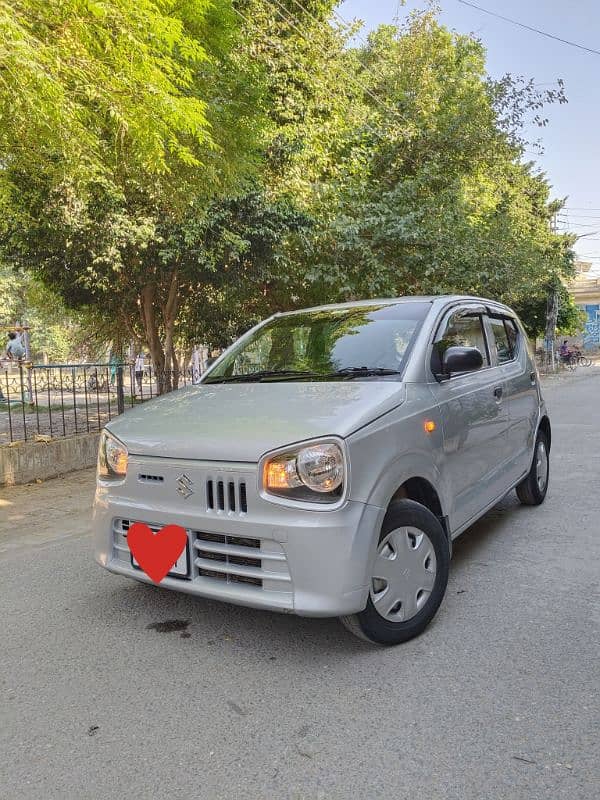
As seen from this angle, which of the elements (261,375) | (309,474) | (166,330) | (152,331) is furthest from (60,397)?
(166,330)

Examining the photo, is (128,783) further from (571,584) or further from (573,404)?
(573,404)

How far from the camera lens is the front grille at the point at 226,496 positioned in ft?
9.18

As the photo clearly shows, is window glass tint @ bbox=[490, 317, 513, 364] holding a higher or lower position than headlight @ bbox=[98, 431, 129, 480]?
higher

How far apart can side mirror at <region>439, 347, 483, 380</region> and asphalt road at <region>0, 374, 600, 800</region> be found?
130 centimetres

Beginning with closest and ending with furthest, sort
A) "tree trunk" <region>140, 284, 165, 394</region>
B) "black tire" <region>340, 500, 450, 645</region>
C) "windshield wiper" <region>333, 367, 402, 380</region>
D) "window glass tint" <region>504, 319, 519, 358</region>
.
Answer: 1. "black tire" <region>340, 500, 450, 645</region>
2. "windshield wiper" <region>333, 367, 402, 380</region>
3. "window glass tint" <region>504, 319, 519, 358</region>
4. "tree trunk" <region>140, 284, 165, 394</region>

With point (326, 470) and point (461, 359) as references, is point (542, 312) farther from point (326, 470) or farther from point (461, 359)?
point (326, 470)

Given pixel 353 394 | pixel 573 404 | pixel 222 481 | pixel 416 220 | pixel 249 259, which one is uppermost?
pixel 416 220

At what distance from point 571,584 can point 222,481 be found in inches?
90.8

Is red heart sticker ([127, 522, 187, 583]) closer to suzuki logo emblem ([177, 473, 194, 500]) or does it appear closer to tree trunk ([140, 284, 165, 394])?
suzuki logo emblem ([177, 473, 194, 500])

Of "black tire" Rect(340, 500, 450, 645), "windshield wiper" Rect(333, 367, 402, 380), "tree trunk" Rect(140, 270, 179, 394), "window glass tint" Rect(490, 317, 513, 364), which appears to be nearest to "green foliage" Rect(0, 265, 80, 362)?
"tree trunk" Rect(140, 270, 179, 394)

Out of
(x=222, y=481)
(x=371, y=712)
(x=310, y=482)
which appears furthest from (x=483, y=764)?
(x=222, y=481)

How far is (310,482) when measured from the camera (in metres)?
2.74

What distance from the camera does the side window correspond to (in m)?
3.79

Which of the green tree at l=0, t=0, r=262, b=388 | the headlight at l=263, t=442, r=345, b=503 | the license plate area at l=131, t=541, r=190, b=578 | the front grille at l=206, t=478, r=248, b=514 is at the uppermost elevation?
the green tree at l=0, t=0, r=262, b=388
